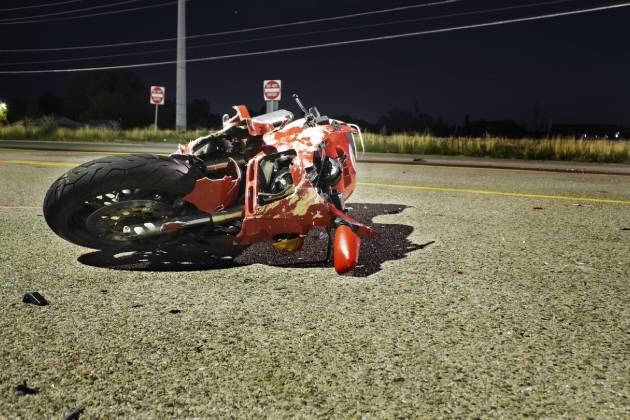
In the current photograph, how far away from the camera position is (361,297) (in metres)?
3.10

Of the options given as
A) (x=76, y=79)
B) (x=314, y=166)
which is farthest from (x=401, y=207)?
(x=76, y=79)

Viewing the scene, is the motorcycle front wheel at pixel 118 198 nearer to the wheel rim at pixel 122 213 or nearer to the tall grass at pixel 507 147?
the wheel rim at pixel 122 213

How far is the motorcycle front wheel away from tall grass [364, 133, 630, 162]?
17.6m

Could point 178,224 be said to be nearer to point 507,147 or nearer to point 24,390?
point 24,390

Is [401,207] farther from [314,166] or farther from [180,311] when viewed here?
[180,311]

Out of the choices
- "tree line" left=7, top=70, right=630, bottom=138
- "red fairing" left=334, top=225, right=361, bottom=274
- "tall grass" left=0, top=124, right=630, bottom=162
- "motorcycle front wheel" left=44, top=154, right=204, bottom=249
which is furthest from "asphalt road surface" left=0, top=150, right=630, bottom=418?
"tree line" left=7, top=70, right=630, bottom=138

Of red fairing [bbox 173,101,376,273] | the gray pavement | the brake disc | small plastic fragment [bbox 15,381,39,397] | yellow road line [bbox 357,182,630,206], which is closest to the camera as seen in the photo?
small plastic fragment [bbox 15,381,39,397]

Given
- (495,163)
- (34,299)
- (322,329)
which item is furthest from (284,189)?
(495,163)

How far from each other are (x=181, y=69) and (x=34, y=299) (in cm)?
3262

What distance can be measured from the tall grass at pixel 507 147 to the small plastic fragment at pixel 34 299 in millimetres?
18444

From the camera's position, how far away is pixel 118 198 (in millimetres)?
3471

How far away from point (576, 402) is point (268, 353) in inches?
47.1

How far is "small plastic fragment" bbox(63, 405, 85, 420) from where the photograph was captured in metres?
1.78

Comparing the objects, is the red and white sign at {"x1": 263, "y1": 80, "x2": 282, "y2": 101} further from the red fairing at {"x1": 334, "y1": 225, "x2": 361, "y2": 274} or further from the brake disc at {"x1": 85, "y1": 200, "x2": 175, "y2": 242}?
the red fairing at {"x1": 334, "y1": 225, "x2": 361, "y2": 274}
